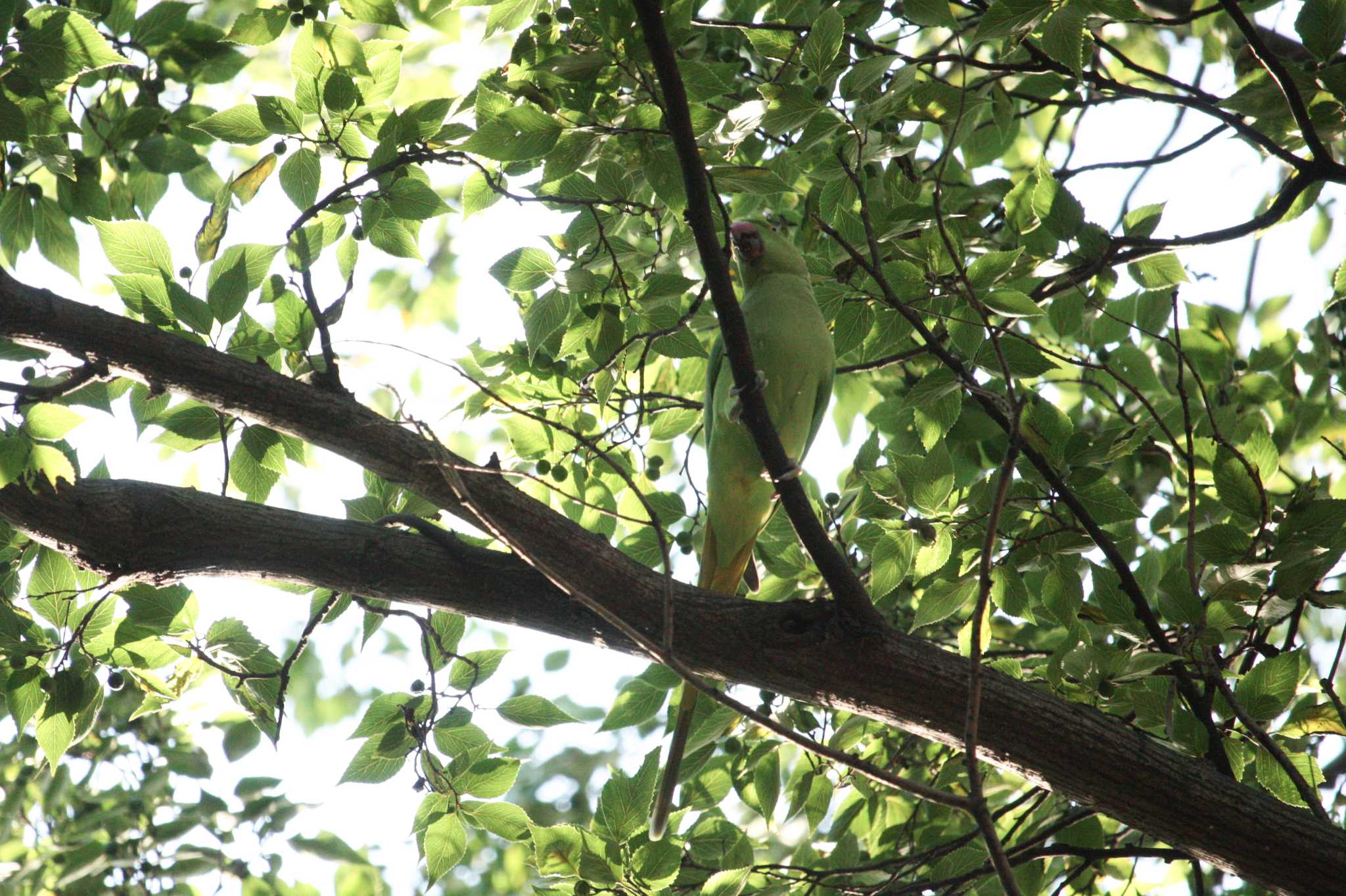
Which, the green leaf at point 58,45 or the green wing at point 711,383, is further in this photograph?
the green wing at point 711,383

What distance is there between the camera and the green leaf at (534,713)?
9.68 ft

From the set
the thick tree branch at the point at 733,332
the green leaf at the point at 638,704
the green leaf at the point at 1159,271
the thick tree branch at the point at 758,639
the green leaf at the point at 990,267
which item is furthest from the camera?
the green leaf at the point at 638,704

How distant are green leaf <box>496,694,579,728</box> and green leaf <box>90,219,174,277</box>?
1624 mm

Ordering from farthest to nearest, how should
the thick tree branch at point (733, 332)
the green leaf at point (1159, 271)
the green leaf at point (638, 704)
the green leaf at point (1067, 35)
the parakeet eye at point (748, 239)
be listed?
the parakeet eye at point (748, 239) < the green leaf at point (638, 704) < the green leaf at point (1159, 271) < the green leaf at point (1067, 35) < the thick tree branch at point (733, 332)

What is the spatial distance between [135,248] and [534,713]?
5.85 ft

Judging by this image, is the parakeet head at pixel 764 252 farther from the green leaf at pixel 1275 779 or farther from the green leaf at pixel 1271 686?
the green leaf at pixel 1275 779

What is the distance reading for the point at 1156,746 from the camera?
2404mm

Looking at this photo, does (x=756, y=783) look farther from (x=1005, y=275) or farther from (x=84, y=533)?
(x=84, y=533)

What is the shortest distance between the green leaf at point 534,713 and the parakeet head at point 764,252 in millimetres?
1881

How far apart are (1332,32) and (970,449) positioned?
1.70m

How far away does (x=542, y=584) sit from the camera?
269 centimetres

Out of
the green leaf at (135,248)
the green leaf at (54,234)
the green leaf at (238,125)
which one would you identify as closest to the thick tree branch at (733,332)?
the green leaf at (238,125)

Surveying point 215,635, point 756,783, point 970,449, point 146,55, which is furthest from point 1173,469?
point 146,55

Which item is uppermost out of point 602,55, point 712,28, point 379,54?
point 712,28
